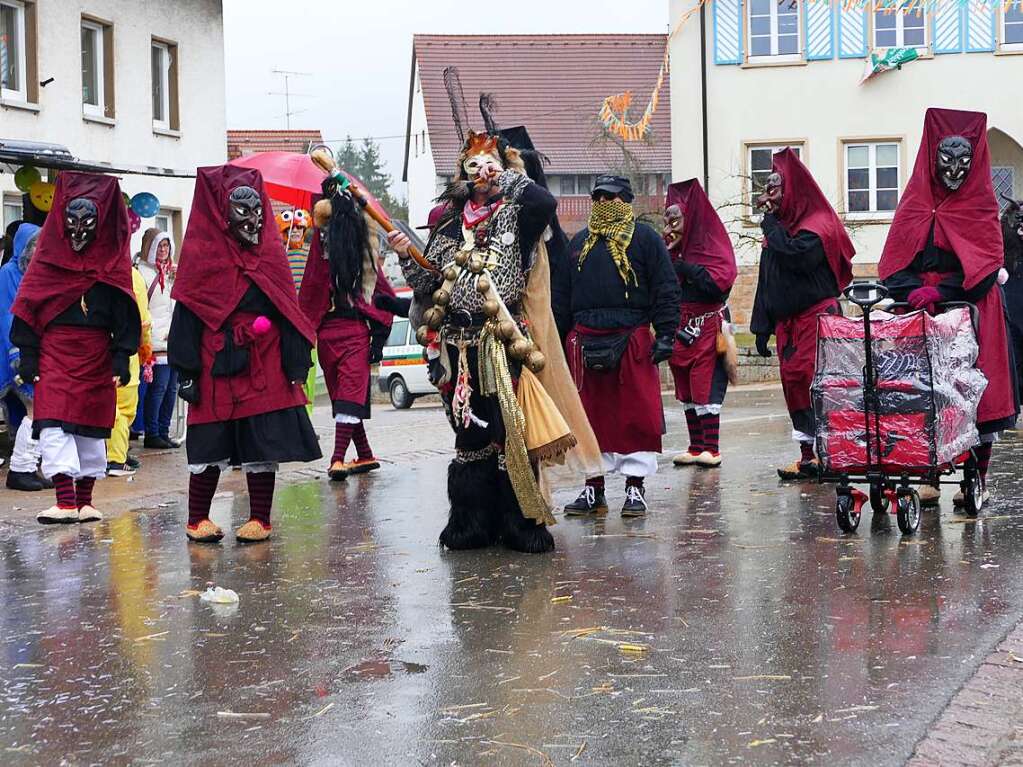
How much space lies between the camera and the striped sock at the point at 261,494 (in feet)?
28.5

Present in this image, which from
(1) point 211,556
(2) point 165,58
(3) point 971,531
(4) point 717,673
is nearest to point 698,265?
(3) point 971,531

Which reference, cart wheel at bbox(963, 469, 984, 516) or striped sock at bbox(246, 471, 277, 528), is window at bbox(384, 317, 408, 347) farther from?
cart wheel at bbox(963, 469, 984, 516)

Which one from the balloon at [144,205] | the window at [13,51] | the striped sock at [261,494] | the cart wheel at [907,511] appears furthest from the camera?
the window at [13,51]

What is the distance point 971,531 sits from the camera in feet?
26.9

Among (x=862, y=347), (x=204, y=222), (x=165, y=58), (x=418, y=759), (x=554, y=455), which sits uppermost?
(x=165, y=58)

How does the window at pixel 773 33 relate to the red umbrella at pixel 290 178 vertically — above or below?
above

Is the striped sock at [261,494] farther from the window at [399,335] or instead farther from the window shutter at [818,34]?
the window shutter at [818,34]

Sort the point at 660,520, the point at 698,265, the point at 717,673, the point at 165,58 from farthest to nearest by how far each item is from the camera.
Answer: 1. the point at 165,58
2. the point at 698,265
3. the point at 660,520
4. the point at 717,673

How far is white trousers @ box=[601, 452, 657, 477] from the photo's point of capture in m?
9.40

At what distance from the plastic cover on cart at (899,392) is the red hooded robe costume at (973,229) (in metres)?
0.35

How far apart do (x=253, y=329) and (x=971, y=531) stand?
158 inches

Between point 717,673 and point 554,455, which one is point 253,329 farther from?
point 717,673

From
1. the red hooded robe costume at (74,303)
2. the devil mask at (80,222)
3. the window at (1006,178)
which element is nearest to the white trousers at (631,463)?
the red hooded robe costume at (74,303)

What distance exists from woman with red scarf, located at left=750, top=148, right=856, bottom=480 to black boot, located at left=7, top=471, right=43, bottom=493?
541cm
